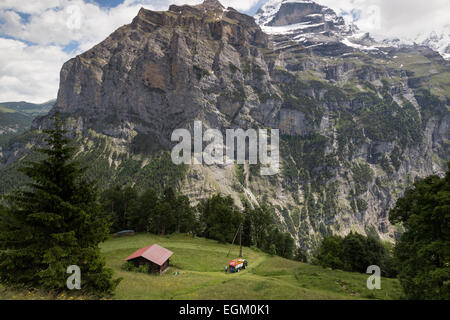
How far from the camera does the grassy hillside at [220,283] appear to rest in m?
23.0

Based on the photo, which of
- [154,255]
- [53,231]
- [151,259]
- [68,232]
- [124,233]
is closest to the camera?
[68,232]

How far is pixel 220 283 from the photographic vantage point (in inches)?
1185

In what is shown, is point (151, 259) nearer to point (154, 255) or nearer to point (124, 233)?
point (154, 255)

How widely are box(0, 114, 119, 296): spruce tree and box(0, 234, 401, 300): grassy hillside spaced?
5.59 ft

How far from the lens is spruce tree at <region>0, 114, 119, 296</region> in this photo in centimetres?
1928

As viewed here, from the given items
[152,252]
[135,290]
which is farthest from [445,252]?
[152,252]

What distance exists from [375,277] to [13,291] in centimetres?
3887

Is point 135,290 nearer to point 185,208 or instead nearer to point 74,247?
point 74,247

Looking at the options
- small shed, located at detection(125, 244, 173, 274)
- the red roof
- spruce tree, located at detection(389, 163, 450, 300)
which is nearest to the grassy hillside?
small shed, located at detection(125, 244, 173, 274)

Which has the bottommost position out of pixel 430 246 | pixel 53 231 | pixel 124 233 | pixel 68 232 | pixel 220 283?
pixel 124 233

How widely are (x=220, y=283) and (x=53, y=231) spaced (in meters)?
18.1

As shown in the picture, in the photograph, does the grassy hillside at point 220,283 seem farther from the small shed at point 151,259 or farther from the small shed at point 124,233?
the small shed at point 124,233

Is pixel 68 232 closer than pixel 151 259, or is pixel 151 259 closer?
pixel 68 232

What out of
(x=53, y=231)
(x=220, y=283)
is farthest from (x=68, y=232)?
(x=220, y=283)
